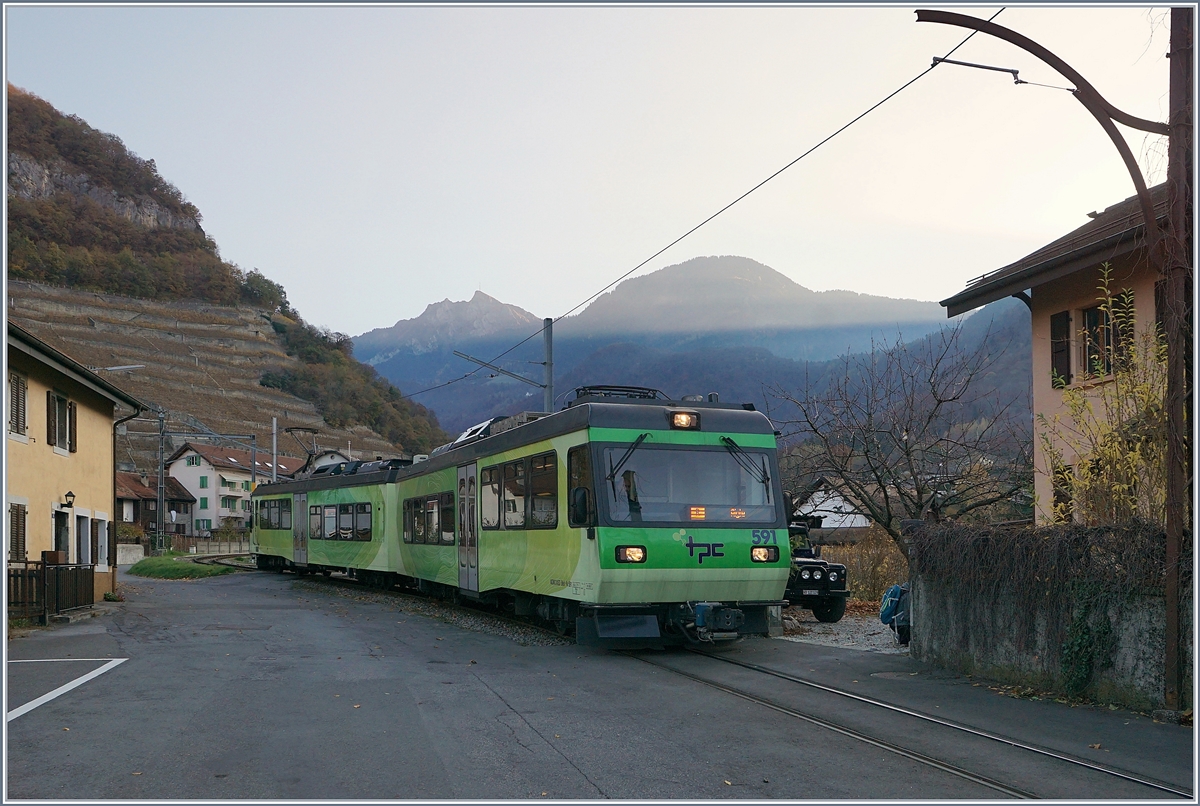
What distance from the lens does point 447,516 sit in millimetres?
20781

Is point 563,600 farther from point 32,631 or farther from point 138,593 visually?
point 138,593

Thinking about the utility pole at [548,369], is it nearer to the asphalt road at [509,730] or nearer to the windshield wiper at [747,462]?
the windshield wiper at [747,462]

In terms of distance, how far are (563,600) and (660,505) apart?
2.41 meters

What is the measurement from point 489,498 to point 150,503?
265 ft

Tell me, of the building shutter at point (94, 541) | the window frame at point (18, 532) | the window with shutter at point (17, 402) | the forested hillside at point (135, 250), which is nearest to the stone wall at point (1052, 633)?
the window frame at point (18, 532)

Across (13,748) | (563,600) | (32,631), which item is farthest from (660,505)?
(32,631)

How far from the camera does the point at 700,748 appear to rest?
26.3 ft

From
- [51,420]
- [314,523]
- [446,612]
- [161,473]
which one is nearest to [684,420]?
[446,612]

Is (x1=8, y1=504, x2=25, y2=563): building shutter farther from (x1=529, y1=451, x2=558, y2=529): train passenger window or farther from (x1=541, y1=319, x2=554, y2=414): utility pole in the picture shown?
(x1=541, y1=319, x2=554, y2=414): utility pole

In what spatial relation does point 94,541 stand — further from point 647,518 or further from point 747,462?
point 747,462

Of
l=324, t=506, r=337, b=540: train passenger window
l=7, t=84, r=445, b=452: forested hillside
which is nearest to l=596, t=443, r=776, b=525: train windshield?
l=324, t=506, r=337, b=540: train passenger window

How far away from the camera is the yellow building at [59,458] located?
20.3 meters

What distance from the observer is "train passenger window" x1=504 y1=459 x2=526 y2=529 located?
626 inches

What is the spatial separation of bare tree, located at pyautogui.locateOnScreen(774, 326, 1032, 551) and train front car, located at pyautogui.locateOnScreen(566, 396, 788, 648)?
6.06 m
